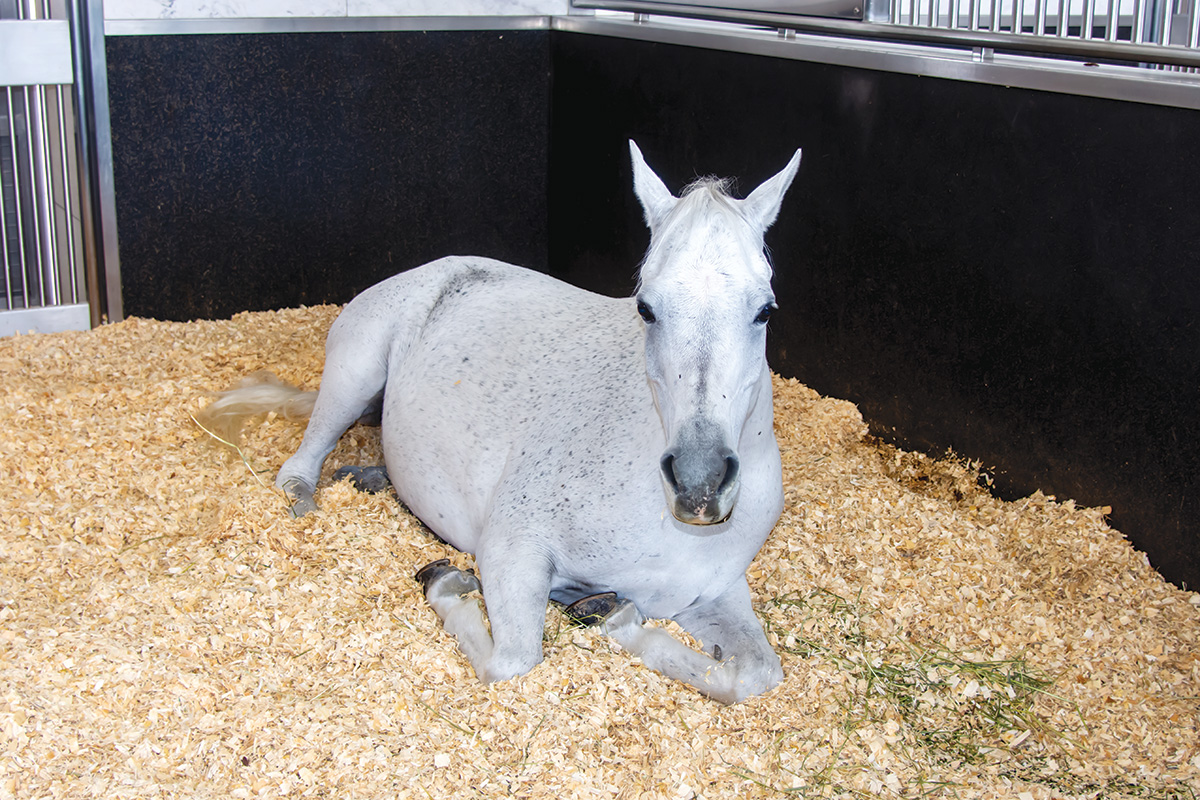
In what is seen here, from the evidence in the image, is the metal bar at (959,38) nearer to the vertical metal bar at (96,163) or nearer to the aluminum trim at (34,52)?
the vertical metal bar at (96,163)

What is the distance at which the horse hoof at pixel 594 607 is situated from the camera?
2.46m

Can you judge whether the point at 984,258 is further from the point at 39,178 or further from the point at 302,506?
the point at 39,178

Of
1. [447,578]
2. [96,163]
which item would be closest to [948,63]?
[447,578]

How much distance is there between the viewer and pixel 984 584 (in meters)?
2.77

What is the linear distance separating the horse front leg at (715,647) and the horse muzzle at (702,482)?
1.86 ft

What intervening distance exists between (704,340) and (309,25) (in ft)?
11.9

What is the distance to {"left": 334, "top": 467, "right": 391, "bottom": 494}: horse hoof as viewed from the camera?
3301 millimetres

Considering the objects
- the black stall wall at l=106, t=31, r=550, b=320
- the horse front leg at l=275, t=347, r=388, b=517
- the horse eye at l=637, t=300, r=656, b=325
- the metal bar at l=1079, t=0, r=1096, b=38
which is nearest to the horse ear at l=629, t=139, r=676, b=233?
the horse eye at l=637, t=300, r=656, b=325

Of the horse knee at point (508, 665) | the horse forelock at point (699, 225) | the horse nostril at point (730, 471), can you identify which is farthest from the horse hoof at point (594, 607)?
the horse forelock at point (699, 225)

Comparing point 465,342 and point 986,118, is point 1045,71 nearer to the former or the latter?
point 986,118

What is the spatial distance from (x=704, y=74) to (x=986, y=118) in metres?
1.41

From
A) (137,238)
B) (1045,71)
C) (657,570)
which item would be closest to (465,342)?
(657,570)

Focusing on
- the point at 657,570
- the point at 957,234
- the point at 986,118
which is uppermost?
the point at 986,118

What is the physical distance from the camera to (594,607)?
8.11 feet
